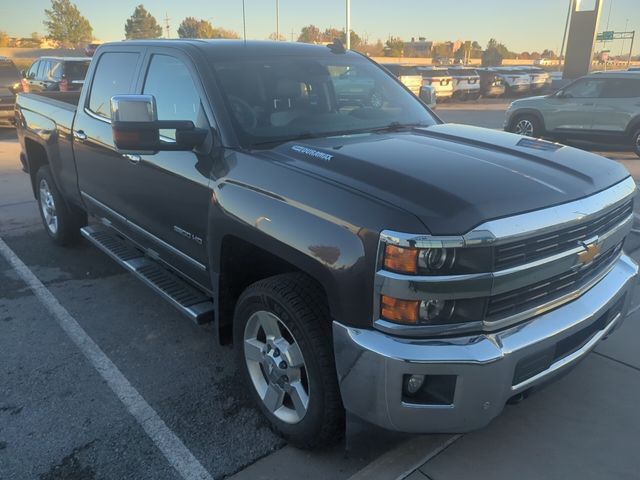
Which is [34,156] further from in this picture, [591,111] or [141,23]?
[141,23]

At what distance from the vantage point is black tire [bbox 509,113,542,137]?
12789mm

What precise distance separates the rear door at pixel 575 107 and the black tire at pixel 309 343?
11.4 m

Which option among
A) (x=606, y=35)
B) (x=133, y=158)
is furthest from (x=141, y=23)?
(x=133, y=158)

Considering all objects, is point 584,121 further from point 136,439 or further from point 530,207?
point 136,439

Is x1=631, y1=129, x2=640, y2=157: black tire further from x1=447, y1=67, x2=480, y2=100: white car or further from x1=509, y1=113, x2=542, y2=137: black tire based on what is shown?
x1=447, y1=67, x2=480, y2=100: white car

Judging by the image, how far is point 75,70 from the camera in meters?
15.2

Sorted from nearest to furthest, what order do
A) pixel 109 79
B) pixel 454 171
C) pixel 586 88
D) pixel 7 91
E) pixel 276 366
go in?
pixel 454 171 → pixel 276 366 → pixel 109 79 → pixel 586 88 → pixel 7 91

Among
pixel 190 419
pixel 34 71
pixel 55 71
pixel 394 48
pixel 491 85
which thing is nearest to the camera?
pixel 190 419

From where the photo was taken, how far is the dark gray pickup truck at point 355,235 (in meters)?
2.11

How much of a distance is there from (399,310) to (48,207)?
4.89 meters

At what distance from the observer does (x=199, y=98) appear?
316 cm

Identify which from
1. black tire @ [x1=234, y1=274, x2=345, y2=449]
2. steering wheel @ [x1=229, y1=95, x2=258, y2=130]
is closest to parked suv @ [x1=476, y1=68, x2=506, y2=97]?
steering wheel @ [x1=229, y1=95, x2=258, y2=130]

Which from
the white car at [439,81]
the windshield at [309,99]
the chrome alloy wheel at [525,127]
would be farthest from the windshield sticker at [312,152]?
the white car at [439,81]

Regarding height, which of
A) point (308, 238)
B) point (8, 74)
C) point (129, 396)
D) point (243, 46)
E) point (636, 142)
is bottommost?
point (129, 396)
